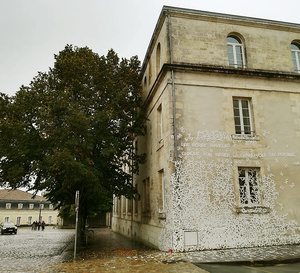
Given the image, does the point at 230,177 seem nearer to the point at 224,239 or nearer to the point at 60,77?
the point at 224,239

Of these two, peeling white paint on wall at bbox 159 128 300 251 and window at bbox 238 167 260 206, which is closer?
peeling white paint on wall at bbox 159 128 300 251

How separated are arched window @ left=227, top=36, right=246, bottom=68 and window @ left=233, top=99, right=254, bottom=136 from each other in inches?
76.9

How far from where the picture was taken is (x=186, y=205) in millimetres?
11250

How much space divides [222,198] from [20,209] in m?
61.0

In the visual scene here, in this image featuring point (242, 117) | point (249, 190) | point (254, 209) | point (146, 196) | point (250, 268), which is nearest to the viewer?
point (250, 268)

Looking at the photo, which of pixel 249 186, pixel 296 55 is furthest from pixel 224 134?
pixel 296 55

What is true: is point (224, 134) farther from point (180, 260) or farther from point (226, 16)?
point (226, 16)

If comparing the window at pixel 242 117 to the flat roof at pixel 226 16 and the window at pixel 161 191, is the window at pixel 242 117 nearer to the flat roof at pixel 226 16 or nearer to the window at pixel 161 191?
the window at pixel 161 191

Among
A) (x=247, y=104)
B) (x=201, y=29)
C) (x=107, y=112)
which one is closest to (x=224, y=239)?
(x=247, y=104)

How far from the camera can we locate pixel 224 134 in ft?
40.9

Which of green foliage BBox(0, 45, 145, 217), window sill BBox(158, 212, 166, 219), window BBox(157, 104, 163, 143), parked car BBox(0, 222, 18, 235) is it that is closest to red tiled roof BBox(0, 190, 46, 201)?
parked car BBox(0, 222, 18, 235)

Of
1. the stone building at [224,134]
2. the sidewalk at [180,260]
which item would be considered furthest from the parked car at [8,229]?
the sidewalk at [180,260]

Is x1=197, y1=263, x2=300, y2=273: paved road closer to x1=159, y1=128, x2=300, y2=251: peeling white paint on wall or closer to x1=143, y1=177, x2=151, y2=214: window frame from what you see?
x1=159, y1=128, x2=300, y2=251: peeling white paint on wall

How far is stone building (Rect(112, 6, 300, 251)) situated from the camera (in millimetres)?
11406
